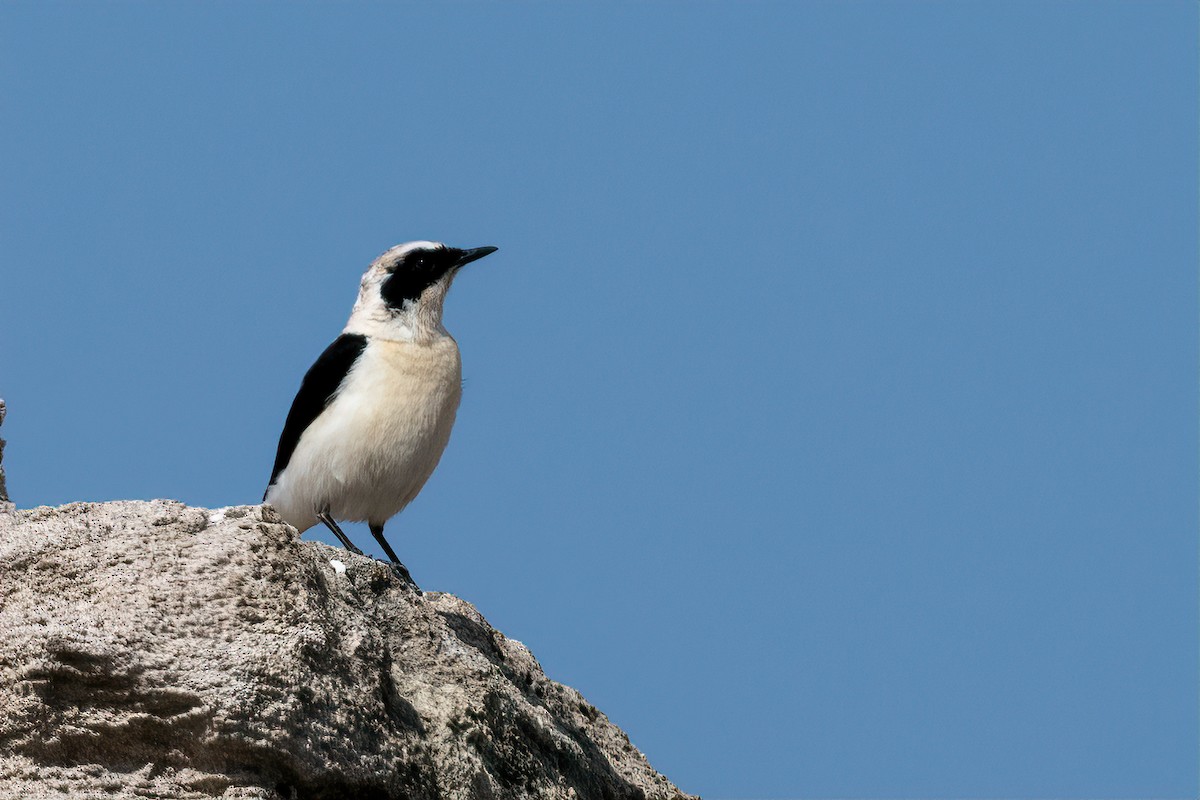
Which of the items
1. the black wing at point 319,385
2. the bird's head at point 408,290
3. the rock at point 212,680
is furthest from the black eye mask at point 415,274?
the rock at point 212,680

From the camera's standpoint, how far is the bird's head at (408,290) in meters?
8.94

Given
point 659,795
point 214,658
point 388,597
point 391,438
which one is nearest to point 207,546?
point 214,658

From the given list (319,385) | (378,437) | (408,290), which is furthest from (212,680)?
(408,290)

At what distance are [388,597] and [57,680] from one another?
1.50 meters

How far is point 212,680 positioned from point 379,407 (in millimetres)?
4254

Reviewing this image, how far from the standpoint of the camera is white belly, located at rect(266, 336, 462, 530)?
838 centimetres

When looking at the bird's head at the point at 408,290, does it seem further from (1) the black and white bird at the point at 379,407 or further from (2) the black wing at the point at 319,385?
(2) the black wing at the point at 319,385

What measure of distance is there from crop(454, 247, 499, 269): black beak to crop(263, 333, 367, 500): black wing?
799 mm

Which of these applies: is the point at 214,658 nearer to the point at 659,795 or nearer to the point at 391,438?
the point at 659,795

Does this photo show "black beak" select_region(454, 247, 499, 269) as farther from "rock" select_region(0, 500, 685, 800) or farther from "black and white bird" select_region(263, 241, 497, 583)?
"rock" select_region(0, 500, 685, 800)

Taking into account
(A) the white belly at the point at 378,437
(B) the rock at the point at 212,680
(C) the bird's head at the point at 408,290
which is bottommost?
(B) the rock at the point at 212,680

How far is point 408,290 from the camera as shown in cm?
908

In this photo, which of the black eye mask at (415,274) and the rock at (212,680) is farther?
the black eye mask at (415,274)

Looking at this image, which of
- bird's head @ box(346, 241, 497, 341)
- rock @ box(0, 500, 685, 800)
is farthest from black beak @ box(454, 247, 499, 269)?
rock @ box(0, 500, 685, 800)
